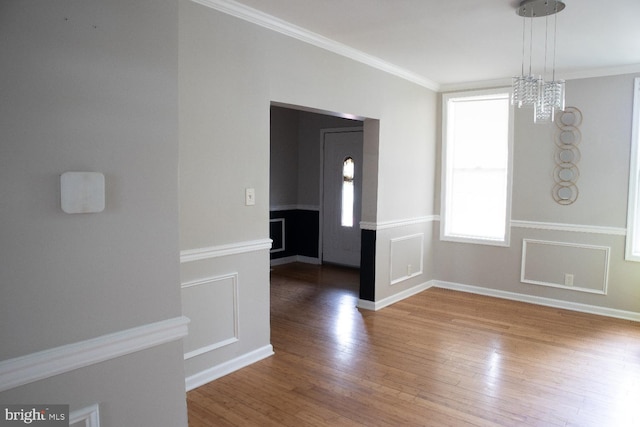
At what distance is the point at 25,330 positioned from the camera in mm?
1288

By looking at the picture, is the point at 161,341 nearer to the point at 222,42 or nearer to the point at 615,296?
the point at 222,42

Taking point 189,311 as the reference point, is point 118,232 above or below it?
above

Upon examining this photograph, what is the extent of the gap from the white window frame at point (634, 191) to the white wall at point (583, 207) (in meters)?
0.04

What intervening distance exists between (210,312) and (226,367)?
44 cm

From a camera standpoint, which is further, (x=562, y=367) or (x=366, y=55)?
(x=366, y=55)

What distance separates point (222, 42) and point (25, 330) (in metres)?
2.29

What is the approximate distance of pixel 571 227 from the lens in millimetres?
4902

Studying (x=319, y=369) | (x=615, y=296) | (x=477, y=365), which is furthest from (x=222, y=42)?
(x=615, y=296)

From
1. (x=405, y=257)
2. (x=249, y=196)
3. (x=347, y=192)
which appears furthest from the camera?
(x=347, y=192)

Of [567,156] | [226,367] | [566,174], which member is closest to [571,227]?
[566,174]

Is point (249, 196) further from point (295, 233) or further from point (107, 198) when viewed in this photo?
point (295, 233)

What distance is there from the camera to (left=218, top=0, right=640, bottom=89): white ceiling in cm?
304

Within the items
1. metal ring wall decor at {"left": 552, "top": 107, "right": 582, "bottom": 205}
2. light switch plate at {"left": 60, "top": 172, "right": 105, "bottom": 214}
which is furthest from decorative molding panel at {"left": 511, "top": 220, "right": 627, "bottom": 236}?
light switch plate at {"left": 60, "top": 172, "right": 105, "bottom": 214}

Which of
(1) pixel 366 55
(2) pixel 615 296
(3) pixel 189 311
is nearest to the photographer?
(3) pixel 189 311
